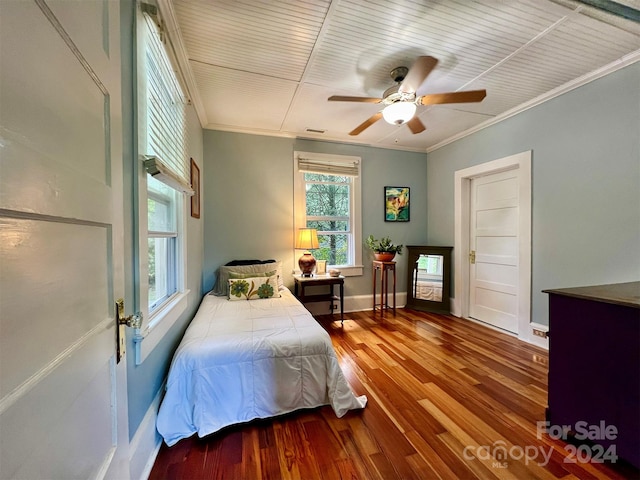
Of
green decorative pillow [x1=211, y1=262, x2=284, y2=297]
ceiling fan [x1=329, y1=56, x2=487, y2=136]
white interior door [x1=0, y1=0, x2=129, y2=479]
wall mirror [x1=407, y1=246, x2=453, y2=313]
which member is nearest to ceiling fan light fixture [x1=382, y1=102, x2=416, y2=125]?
ceiling fan [x1=329, y1=56, x2=487, y2=136]

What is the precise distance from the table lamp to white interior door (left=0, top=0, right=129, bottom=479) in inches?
104

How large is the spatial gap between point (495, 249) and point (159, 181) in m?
3.64

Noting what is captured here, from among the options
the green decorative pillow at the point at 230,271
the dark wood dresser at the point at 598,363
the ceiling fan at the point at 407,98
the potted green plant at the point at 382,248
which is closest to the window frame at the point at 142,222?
the ceiling fan at the point at 407,98

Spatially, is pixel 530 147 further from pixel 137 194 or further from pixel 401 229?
pixel 137 194

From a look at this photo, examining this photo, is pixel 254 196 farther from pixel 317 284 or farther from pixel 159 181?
pixel 159 181

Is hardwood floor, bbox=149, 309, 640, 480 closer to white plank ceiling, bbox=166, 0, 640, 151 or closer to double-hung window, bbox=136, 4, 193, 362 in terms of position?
double-hung window, bbox=136, 4, 193, 362

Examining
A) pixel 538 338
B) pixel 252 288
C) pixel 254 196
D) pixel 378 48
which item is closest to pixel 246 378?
pixel 252 288

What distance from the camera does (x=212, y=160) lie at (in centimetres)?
327

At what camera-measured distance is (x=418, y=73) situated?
5.78 ft

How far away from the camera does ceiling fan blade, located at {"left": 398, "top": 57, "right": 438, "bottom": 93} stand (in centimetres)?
162

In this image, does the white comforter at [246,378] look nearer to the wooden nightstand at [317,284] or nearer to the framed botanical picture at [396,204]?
the wooden nightstand at [317,284]

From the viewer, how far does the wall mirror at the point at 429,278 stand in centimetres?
377

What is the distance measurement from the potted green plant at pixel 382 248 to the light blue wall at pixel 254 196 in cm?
17

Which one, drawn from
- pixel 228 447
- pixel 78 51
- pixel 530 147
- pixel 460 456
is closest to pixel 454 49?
pixel 530 147
